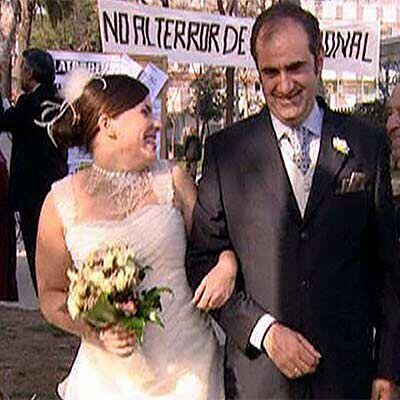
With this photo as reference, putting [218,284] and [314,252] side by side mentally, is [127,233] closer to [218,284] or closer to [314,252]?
[218,284]

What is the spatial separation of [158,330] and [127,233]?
340mm

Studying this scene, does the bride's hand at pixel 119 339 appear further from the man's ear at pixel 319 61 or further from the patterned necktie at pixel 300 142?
the man's ear at pixel 319 61

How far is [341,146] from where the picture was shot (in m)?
3.09

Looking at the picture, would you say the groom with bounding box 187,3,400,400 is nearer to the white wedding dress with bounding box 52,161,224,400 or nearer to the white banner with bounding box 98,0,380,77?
the white wedding dress with bounding box 52,161,224,400

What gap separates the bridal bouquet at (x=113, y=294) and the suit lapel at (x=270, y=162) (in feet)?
1.58

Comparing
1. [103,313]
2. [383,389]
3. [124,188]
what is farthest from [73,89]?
[383,389]

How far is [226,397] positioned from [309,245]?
0.75m

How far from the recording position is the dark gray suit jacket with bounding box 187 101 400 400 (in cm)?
305

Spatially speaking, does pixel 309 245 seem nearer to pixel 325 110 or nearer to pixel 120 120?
pixel 325 110

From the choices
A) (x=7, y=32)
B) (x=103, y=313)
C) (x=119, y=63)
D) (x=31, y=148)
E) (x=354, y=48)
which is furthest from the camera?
(x=7, y=32)

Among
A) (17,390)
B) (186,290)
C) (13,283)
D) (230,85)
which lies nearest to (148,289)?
(186,290)

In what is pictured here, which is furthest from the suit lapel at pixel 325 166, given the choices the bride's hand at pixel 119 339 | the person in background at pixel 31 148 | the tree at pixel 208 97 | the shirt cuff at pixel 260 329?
the tree at pixel 208 97

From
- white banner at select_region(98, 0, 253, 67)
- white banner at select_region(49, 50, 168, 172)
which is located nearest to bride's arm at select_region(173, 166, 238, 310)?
white banner at select_region(49, 50, 168, 172)

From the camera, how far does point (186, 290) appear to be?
348 centimetres
